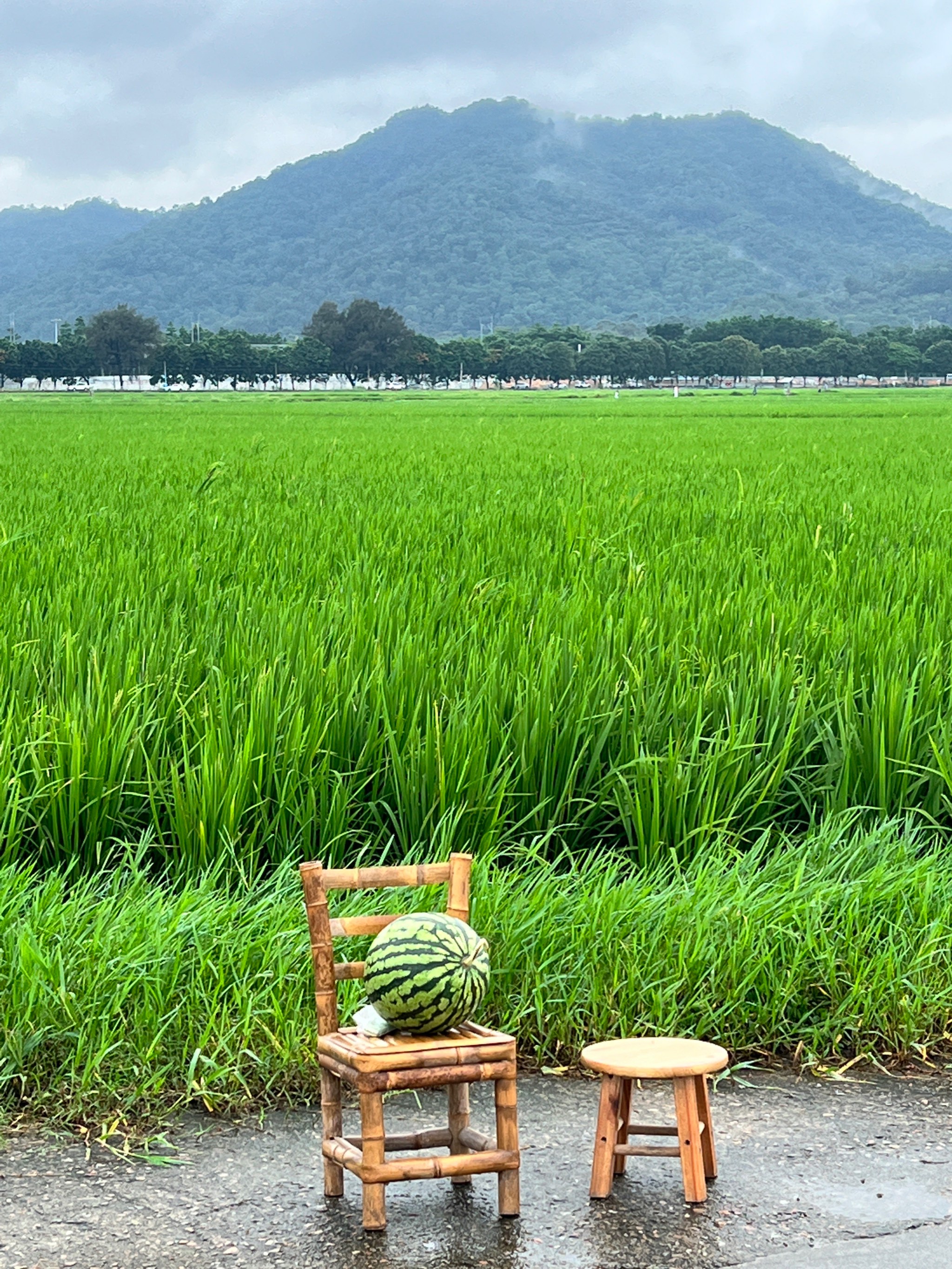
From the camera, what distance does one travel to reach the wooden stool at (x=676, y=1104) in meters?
2.63

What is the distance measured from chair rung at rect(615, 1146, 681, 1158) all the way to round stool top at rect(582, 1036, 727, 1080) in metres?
0.12

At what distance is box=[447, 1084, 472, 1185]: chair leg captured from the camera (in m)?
2.71

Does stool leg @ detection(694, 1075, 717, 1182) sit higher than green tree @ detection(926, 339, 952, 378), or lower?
lower

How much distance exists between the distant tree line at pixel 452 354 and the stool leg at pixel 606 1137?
136 m

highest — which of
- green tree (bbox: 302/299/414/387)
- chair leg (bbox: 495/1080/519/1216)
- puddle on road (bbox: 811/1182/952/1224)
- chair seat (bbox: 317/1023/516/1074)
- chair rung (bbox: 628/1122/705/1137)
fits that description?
green tree (bbox: 302/299/414/387)

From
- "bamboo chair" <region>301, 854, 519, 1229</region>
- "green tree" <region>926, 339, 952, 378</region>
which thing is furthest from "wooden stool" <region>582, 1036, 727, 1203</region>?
"green tree" <region>926, 339, 952, 378</region>

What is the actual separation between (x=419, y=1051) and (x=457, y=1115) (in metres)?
0.31

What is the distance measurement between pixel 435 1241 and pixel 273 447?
69.6 feet

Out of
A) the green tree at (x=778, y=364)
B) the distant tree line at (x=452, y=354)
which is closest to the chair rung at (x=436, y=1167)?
the distant tree line at (x=452, y=354)

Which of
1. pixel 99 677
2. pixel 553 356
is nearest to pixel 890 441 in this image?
pixel 99 677

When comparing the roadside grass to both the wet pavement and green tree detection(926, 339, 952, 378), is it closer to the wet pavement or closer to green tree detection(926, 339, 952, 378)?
the wet pavement

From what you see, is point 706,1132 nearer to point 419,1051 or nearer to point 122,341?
point 419,1051

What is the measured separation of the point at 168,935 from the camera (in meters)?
3.34

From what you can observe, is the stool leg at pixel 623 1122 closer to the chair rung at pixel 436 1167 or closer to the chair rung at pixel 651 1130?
the chair rung at pixel 651 1130
